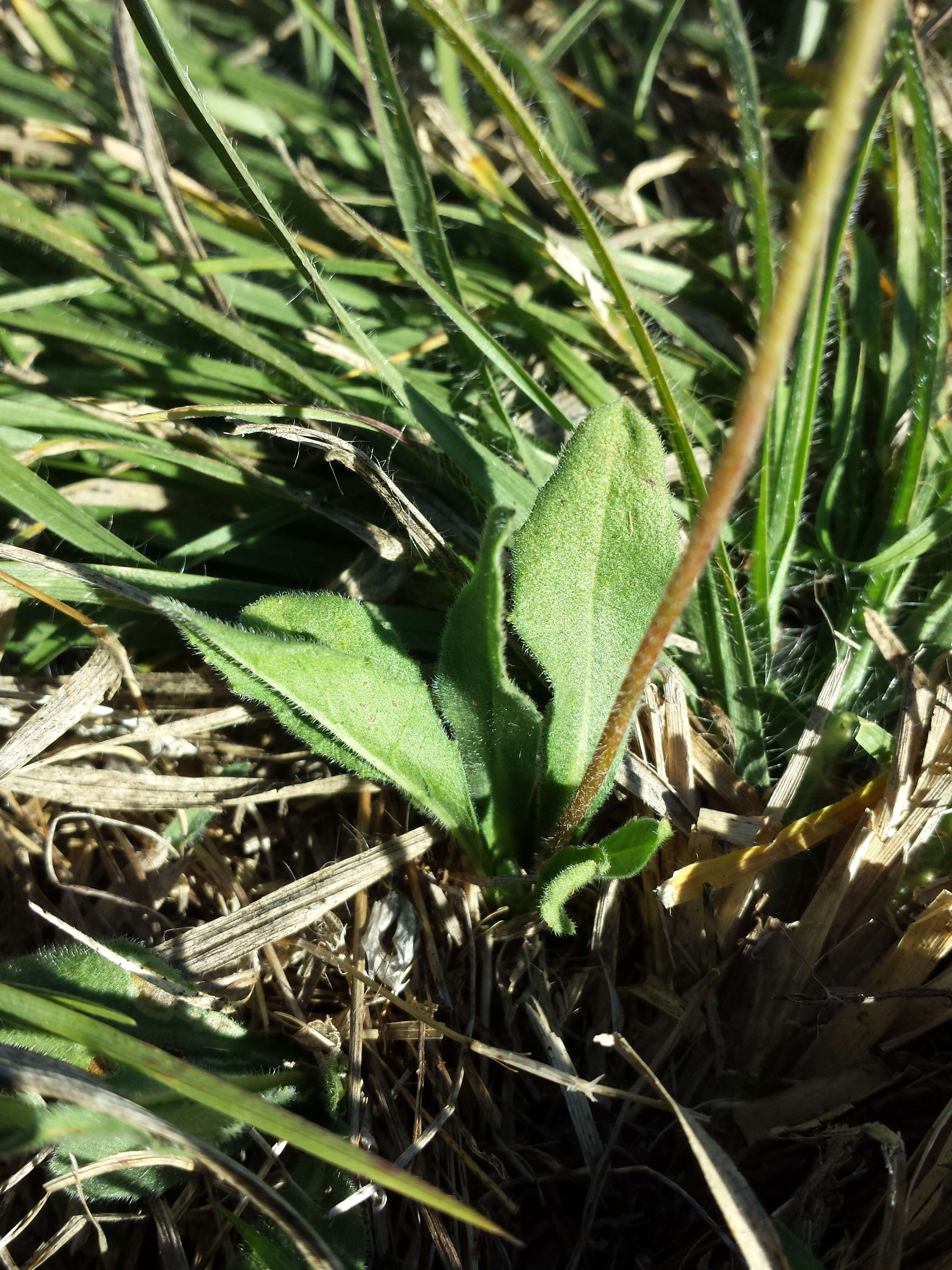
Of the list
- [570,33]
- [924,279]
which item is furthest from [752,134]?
[570,33]

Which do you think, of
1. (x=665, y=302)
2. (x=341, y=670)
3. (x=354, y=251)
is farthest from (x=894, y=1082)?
(x=354, y=251)

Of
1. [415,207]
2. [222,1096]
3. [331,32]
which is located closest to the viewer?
[222,1096]

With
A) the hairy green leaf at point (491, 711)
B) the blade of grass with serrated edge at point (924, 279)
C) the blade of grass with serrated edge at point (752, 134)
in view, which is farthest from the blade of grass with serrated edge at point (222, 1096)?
the blade of grass with serrated edge at point (752, 134)

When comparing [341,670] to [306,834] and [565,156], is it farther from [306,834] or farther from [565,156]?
[565,156]

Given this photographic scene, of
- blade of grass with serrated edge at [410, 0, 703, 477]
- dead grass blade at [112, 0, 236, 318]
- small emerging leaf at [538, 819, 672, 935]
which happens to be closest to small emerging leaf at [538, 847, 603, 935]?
small emerging leaf at [538, 819, 672, 935]

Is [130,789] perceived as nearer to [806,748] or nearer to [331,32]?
[806,748]

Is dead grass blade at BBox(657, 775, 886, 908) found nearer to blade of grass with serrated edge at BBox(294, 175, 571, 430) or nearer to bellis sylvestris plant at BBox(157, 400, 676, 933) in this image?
bellis sylvestris plant at BBox(157, 400, 676, 933)
